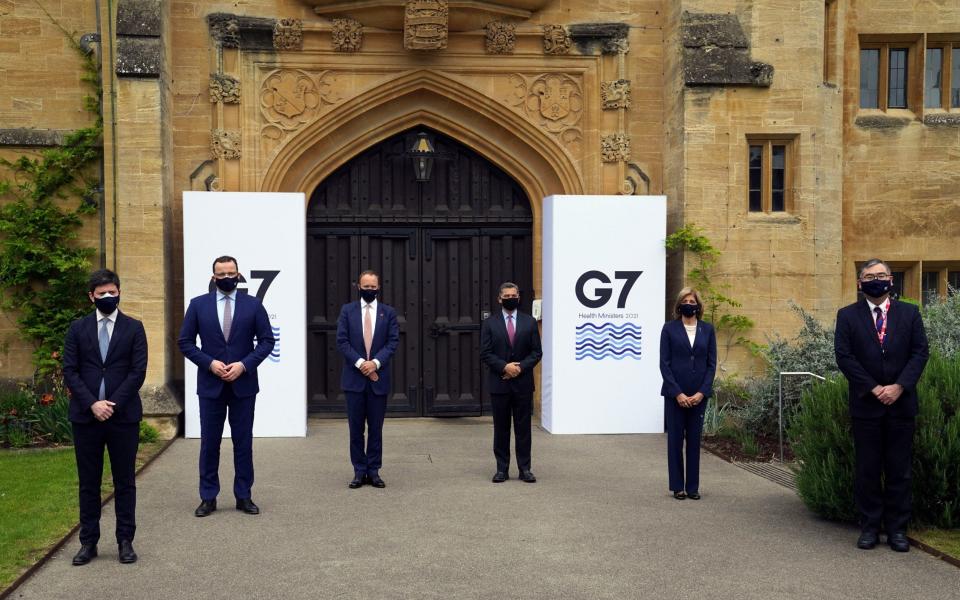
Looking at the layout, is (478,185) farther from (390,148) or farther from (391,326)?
(391,326)

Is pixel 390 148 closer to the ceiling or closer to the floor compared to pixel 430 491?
closer to the ceiling

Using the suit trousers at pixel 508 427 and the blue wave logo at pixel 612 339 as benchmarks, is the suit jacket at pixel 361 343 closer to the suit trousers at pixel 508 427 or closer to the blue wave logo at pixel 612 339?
the suit trousers at pixel 508 427

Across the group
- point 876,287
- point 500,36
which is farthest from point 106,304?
point 500,36

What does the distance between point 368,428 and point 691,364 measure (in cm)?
Answer: 261

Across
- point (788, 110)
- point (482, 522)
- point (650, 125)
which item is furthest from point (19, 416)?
point (788, 110)

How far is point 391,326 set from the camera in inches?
347

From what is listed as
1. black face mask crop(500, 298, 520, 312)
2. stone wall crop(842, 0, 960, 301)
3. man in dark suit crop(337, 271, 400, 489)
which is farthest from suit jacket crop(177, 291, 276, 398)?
stone wall crop(842, 0, 960, 301)

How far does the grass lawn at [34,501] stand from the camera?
6.31 metres

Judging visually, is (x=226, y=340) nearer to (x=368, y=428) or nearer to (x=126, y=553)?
(x=368, y=428)

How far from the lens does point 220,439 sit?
7.58 metres

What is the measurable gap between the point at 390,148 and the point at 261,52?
1.85m

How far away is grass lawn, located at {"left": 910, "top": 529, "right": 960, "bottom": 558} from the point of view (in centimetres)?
638

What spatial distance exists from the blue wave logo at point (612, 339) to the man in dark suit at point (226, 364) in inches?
183

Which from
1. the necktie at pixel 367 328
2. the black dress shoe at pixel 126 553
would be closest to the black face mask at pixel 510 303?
the necktie at pixel 367 328
